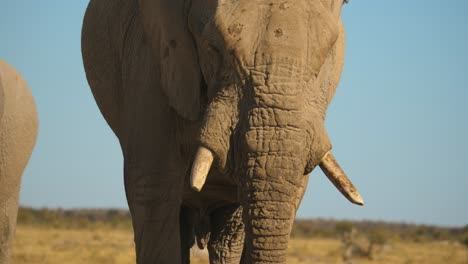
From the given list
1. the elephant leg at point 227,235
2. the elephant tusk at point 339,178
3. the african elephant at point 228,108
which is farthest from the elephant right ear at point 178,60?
the elephant leg at point 227,235

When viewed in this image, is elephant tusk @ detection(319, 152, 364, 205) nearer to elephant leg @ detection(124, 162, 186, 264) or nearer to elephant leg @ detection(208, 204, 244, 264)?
elephant leg @ detection(124, 162, 186, 264)

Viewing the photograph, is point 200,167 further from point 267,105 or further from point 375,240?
point 375,240

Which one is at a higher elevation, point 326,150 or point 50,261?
point 326,150

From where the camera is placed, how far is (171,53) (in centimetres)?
582

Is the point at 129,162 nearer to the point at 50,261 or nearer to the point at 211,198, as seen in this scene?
the point at 211,198

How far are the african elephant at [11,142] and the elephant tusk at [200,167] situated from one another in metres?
5.03

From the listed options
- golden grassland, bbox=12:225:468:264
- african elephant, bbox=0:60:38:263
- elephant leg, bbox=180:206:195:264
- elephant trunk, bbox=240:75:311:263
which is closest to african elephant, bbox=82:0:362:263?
elephant trunk, bbox=240:75:311:263

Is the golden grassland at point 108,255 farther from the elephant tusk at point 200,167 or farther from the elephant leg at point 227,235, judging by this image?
the elephant tusk at point 200,167

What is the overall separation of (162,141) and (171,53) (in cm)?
59

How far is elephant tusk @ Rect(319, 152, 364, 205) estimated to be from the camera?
18.0ft

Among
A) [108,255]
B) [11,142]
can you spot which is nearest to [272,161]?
[11,142]

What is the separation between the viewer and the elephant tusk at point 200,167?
5.08 m

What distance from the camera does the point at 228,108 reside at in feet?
17.1

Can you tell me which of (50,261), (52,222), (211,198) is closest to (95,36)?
(211,198)
